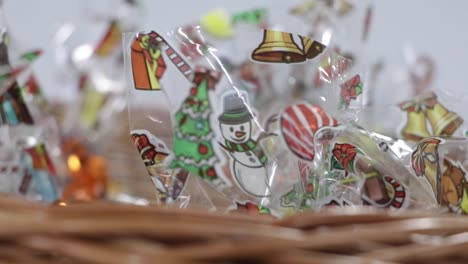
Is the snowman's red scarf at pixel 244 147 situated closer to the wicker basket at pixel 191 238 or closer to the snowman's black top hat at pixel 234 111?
the snowman's black top hat at pixel 234 111

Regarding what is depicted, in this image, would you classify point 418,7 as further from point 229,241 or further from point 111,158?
point 229,241

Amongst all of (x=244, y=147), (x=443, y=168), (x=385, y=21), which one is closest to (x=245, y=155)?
(x=244, y=147)

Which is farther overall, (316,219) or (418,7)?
(418,7)

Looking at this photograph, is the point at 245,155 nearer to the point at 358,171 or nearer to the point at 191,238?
the point at 358,171

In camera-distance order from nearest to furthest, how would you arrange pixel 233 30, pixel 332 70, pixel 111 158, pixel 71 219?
pixel 71 219 → pixel 332 70 → pixel 233 30 → pixel 111 158

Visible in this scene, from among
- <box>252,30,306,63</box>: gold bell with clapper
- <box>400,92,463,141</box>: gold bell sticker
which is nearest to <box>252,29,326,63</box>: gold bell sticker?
<box>252,30,306,63</box>: gold bell with clapper

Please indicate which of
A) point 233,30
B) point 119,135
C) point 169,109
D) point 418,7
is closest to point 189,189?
point 169,109
